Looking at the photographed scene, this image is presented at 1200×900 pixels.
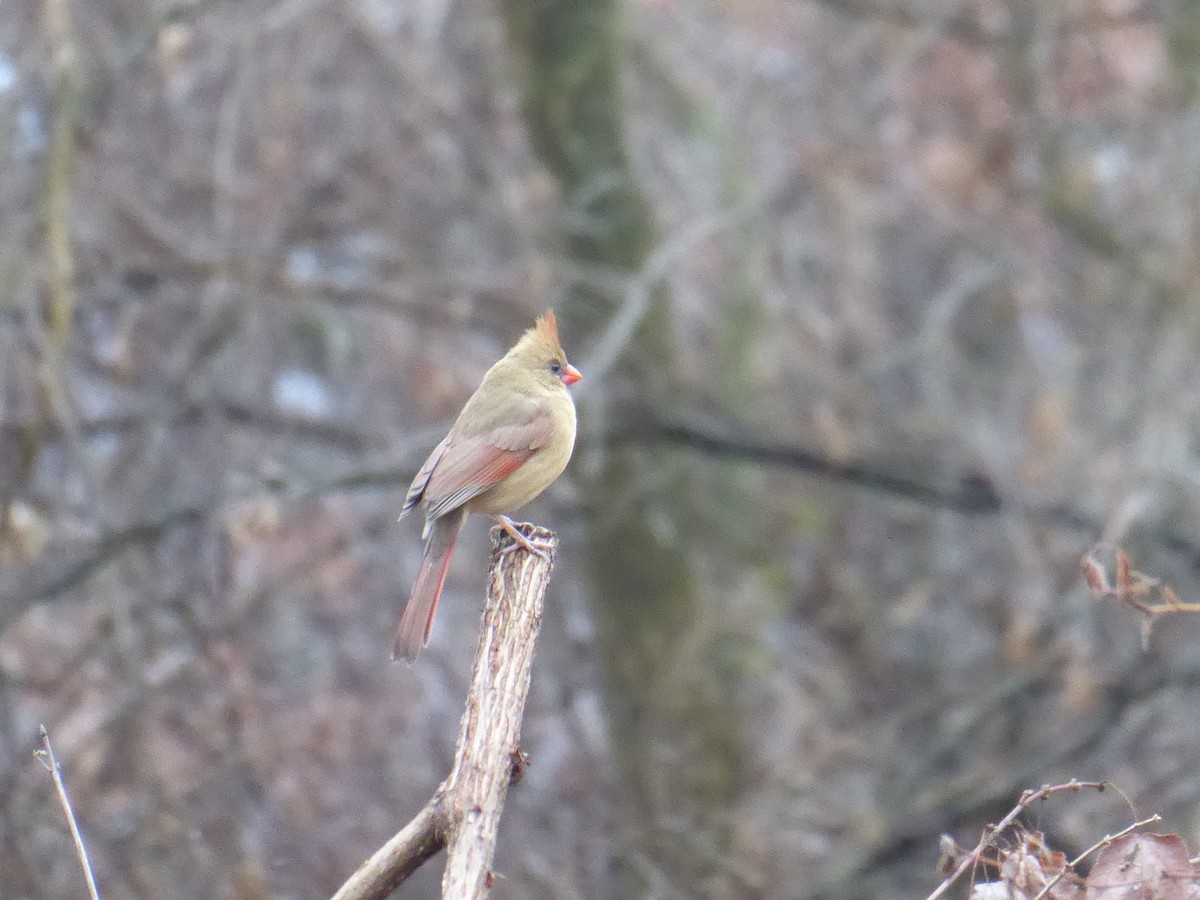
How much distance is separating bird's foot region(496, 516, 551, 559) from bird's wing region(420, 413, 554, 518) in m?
0.55

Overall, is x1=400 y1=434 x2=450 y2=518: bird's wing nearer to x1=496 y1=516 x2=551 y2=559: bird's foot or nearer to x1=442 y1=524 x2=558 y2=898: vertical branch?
x1=496 y1=516 x2=551 y2=559: bird's foot

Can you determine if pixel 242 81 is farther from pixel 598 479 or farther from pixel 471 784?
pixel 471 784

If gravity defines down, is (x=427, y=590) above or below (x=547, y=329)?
below

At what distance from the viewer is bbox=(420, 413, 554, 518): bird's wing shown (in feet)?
17.0

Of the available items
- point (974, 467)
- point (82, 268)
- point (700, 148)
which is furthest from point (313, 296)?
point (974, 467)

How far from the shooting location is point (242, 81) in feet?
26.6

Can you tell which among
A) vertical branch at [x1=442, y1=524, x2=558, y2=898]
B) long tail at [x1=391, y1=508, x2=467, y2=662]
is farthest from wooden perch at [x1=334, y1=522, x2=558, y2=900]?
long tail at [x1=391, y1=508, x2=467, y2=662]

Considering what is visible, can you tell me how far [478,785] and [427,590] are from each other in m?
1.58

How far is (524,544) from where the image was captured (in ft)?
13.8

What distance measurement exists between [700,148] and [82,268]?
3.95 metres

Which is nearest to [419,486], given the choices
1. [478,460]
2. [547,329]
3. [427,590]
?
[478,460]

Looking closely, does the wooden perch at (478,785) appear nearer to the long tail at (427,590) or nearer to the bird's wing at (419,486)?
the long tail at (427,590)

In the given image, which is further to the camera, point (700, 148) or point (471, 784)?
point (700, 148)

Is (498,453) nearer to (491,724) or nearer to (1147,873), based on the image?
(491,724)
